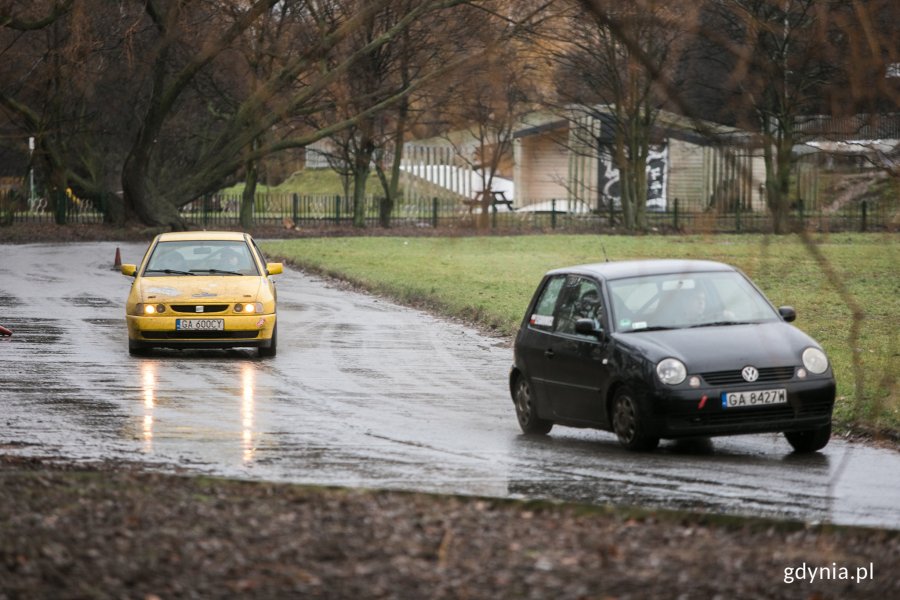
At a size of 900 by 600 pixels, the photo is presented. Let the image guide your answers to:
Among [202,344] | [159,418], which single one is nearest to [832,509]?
[159,418]

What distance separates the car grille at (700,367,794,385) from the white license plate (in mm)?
9305

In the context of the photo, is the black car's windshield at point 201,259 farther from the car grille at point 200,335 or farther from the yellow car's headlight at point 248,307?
the car grille at point 200,335

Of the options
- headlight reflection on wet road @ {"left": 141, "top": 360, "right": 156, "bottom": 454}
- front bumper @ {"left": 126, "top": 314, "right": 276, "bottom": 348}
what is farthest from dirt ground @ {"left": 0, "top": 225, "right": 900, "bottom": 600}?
front bumper @ {"left": 126, "top": 314, "right": 276, "bottom": 348}

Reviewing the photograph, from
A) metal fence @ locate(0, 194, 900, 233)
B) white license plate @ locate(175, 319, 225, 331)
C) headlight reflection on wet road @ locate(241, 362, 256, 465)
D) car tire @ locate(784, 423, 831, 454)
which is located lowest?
headlight reflection on wet road @ locate(241, 362, 256, 465)

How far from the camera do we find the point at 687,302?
1289cm

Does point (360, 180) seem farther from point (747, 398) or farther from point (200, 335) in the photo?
point (747, 398)

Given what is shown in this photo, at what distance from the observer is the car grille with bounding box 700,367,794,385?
1167 centimetres

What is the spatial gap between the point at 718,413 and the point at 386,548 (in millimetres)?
5014

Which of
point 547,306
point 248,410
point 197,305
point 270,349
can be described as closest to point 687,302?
point 547,306

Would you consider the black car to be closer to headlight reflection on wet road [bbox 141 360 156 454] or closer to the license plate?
the license plate

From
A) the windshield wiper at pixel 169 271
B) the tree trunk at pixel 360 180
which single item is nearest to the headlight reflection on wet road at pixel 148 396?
the windshield wiper at pixel 169 271

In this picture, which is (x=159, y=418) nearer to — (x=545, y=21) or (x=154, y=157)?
(x=545, y=21)

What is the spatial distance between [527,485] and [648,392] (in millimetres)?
1863

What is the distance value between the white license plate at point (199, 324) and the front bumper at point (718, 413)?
29.9ft
